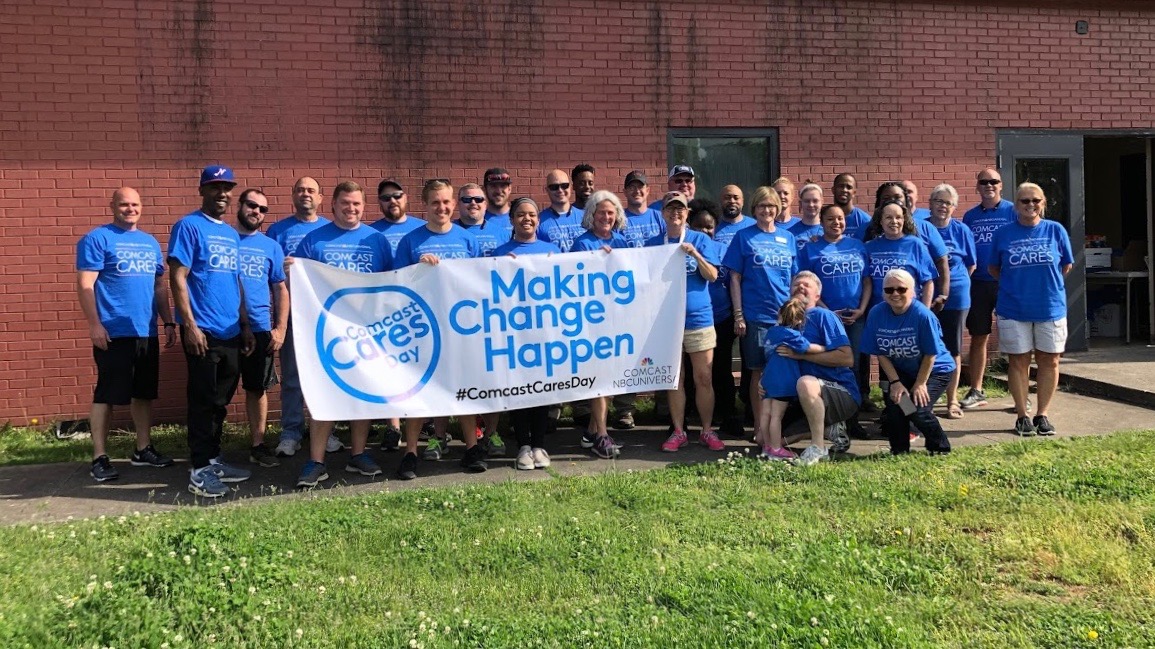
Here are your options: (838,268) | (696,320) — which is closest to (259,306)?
(696,320)

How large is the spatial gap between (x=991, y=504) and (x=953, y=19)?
625cm

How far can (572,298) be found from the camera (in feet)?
19.2

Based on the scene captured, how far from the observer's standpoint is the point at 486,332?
5.68 meters

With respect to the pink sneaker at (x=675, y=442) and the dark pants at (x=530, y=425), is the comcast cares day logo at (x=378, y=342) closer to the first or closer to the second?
the dark pants at (x=530, y=425)

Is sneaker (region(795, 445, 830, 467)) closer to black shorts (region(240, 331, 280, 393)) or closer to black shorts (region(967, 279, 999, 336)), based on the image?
black shorts (region(967, 279, 999, 336))

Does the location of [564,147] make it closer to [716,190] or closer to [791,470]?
[716,190]

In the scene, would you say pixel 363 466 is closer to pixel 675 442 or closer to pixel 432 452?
pixel 432 452

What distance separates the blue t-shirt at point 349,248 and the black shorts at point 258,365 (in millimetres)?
682

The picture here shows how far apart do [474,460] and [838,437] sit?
257 centimetres

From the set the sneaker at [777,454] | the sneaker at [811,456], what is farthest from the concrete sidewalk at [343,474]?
the sneaker at [811,456]

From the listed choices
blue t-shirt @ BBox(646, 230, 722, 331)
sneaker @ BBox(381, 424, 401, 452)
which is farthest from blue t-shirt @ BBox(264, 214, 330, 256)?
blue t-shirt @ BBox(646, 230, 722, 331)

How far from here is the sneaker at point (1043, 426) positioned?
6250 millimetres

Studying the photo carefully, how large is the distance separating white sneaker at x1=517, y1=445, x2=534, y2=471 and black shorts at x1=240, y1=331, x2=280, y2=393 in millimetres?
2006

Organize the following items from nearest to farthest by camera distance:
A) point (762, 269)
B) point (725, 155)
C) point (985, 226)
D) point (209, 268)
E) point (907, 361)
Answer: point (209, 268) < point (907, 361) < point (762, 269) < point (985, 226) < point (725, 155)
